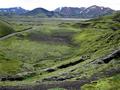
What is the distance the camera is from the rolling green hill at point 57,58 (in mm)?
73069

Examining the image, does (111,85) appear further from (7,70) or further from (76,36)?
(76,36)

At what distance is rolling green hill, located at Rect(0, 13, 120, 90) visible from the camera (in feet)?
240

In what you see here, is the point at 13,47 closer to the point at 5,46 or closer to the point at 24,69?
the point at 5,46

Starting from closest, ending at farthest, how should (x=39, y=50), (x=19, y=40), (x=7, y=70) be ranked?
(x=7, y=70)
(x=39, y=50)
(x=19, y=40)

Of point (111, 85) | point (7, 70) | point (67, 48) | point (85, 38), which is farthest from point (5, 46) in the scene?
point (111, 85)

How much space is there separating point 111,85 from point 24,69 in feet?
229

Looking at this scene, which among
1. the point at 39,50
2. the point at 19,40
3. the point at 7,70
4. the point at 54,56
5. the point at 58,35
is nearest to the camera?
the point at 7,70

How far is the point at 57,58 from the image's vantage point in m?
141

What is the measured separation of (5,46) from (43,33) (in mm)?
36328

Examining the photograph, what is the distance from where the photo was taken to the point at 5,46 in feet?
544

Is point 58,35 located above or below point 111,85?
below

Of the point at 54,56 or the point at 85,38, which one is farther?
the point at 85,38

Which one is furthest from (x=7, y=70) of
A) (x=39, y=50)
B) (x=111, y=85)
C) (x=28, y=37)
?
(x=28, y=37)

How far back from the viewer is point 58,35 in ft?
643
